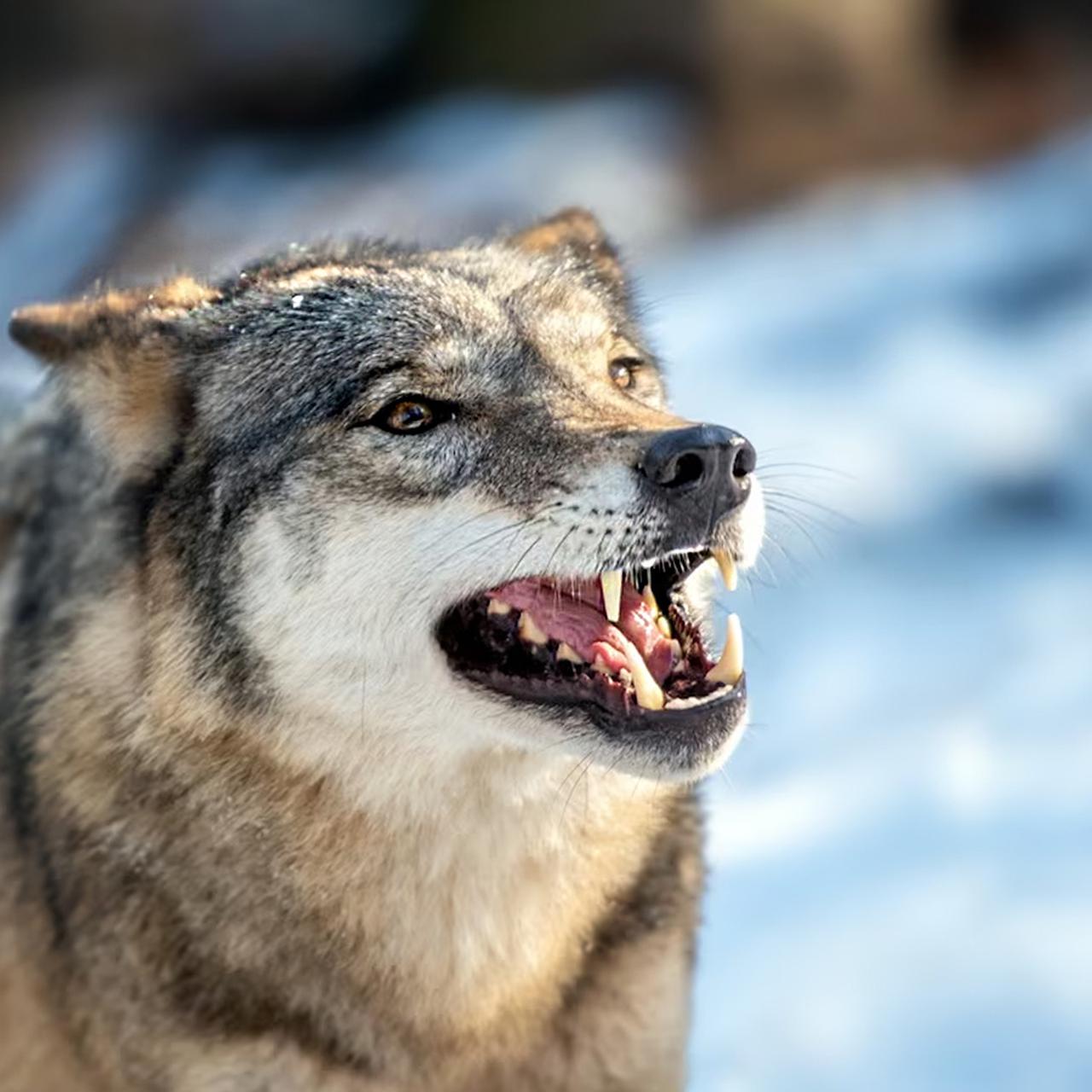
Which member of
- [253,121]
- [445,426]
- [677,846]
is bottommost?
[677,846]

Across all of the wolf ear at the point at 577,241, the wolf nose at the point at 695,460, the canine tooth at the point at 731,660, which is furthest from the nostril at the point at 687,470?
the wolf ear at the point at 577,241

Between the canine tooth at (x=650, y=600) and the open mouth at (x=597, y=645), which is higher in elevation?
the canine tooth at (x=650, y=600)

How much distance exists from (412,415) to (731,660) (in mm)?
731

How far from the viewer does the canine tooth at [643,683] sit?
2947mm

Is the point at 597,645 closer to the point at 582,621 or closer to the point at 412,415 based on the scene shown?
the point at 582,621

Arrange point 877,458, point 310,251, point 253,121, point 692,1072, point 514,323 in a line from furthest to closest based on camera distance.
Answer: point 253,121, point 877,458, point 692,1072, point 310,251, point 514,323

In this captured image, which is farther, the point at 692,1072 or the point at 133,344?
the point at 692,1072

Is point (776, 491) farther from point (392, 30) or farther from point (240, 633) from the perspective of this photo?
point (392, 30)

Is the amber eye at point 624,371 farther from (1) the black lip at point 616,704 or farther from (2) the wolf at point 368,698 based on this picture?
(1) the black lip at point 616,704

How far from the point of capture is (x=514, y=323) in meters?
3.33

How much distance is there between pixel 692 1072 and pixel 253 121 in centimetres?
1130

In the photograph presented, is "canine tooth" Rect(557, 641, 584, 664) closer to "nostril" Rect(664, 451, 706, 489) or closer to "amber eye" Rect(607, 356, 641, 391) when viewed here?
"nostril" Rect(664, 451, 706, 489)

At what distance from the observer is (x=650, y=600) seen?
10.3 feet

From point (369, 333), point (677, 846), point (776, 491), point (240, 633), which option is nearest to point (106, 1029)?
point (240, 633)
